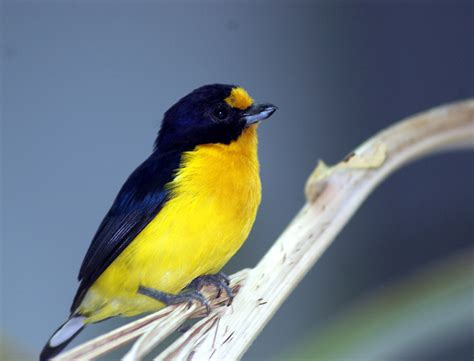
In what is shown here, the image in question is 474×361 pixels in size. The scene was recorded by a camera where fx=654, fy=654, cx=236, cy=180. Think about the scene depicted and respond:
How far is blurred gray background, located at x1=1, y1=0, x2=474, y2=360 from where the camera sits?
62.5 inches

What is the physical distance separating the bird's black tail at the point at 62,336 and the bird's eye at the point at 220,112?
64 cm

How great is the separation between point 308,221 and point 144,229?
43 cm

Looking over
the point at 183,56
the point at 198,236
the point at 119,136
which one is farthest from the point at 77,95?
the point at 198,236

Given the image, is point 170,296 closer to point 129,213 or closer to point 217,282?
point 217,282

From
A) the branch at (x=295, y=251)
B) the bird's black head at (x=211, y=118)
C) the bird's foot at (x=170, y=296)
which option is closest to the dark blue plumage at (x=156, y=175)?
the bird's black head at (x=211, y=118)

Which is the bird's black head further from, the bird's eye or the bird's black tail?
the bird's black tail

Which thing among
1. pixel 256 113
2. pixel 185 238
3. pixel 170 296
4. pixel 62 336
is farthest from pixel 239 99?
pixel 62 336

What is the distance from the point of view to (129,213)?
1.65m

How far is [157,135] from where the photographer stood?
1811 mm

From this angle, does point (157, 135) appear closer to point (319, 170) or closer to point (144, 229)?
point (144, 229)

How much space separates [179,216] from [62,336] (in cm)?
40

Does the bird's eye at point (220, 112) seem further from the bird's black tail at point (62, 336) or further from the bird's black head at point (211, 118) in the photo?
the bird's black tail at point (62, 336)

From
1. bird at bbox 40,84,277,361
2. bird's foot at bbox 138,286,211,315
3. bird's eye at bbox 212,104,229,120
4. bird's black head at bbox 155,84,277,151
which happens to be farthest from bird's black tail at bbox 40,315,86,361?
bird's eye at bbox 212,104,229,120

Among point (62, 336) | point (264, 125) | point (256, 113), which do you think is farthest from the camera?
point (264, 125)
